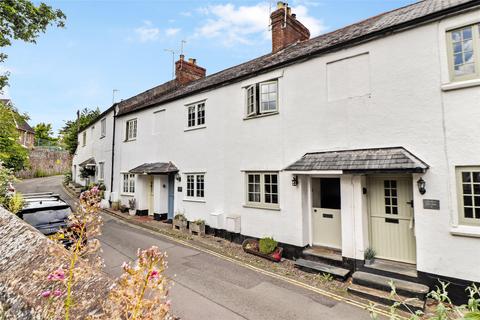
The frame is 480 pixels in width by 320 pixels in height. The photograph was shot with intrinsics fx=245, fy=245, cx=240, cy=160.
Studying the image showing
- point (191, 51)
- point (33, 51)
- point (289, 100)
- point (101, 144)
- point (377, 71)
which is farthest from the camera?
point (101, 144)

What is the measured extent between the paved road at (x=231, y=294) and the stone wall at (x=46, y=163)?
3657cm

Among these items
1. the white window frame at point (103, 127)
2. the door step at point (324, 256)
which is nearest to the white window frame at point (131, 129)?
the white window frame at point (103, 127)

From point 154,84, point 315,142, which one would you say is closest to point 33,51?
point 154,84

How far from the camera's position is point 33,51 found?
11.2 metres

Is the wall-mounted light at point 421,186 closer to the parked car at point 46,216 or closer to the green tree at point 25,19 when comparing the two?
the parked car at point 46,216

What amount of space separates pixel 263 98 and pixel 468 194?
23.6ft

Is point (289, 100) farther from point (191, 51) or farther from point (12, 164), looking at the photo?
point (12, 164)

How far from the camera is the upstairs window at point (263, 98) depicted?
32.9 ft

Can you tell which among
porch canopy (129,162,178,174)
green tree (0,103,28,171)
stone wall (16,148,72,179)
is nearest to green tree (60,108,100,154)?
stone wall (16,148,72,179)

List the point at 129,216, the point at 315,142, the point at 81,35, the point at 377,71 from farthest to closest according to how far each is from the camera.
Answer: the point at 129,216 → the point at 81,35 → the point at 315,142 → the point at 377,71

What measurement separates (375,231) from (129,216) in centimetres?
1420

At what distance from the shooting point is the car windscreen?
7.60m

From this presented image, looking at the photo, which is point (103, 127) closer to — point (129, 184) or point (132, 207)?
point (129, 184)

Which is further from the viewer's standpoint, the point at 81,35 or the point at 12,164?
the point at 12,164
